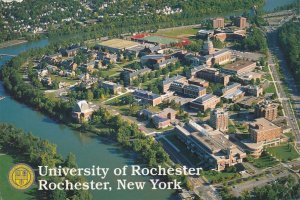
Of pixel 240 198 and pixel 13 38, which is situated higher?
pixel 13 38

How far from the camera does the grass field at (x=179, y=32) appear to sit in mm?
30031

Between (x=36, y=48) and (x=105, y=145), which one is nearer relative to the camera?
(x=105, y=145)

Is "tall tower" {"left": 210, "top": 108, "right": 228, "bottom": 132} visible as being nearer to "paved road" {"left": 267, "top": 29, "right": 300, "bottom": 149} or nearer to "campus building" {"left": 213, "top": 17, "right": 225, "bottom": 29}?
"paved road" {"left": 267, "top": 29, "right": 300, "bottom": 149}

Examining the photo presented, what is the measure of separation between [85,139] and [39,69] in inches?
330

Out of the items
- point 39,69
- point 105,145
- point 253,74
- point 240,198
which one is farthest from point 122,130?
point 39,69

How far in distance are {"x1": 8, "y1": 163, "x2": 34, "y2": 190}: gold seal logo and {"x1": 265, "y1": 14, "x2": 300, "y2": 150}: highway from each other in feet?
27.0

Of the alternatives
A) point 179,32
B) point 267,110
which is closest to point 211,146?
point 267,110

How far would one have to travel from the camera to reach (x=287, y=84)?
21062 mm

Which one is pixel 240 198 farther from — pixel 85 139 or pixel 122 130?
pixel 85 139

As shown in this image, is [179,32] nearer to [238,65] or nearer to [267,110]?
[238,65]

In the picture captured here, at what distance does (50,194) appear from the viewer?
13.2 meters

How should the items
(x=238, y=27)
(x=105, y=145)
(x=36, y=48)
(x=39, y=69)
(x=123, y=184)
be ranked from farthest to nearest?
(x=238, y=27) → (x=36, y=48) → (x=39, y=69) → (x=105, y=145) → (x=123, y=184)

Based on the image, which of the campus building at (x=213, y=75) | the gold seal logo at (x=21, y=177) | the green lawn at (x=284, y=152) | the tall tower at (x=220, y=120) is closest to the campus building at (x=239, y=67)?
the campus building at (x=213, y=75)

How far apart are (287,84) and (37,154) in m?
11.2
